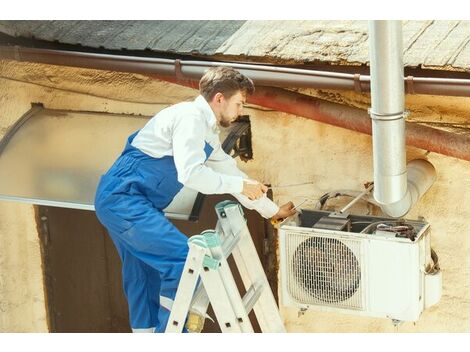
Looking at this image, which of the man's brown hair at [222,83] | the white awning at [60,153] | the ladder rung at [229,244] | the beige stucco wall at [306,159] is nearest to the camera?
the ladder rung at [229,244]

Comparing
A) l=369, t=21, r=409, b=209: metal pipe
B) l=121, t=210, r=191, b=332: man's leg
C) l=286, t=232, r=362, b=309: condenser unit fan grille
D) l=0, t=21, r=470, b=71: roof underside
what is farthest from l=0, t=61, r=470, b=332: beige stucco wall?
l=121, t=210, r=191, b=332: man's leg

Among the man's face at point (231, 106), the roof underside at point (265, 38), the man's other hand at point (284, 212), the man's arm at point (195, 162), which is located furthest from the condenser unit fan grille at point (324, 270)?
the roof underside at point (265, 38)

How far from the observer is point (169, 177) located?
442 centimetres

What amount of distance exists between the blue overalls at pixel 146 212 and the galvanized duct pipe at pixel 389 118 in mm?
679

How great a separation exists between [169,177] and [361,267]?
841mm

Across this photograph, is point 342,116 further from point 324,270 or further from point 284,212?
point 324,270

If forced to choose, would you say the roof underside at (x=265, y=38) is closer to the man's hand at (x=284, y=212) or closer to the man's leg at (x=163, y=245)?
the man's hand at (x=284, y=212)

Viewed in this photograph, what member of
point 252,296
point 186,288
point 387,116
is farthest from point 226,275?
point 387,116

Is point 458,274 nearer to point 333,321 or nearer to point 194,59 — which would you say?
point 333,321

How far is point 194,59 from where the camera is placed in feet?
16.4

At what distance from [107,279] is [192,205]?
110 centimetres

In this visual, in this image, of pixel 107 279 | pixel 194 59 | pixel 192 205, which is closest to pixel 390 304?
pixel 192 205

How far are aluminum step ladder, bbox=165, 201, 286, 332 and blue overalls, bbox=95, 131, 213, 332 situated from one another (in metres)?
0.13

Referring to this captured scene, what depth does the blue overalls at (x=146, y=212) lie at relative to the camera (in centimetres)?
432
